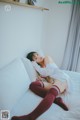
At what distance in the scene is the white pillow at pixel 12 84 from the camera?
4.93 feet

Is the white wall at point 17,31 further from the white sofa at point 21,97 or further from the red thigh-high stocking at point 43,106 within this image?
the red thigh-high stocking at point 43,106

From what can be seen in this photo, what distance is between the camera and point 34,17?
8.21ft

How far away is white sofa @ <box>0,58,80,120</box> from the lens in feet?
4.91

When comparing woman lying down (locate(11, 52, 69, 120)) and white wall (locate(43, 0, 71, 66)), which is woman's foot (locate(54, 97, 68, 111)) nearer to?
woman lying down (locate(11, 52, 69, 120))

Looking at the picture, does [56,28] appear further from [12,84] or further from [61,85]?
[12,84]

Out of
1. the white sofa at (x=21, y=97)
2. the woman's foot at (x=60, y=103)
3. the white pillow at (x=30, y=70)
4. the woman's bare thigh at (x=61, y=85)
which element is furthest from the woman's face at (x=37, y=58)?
the woman's foot at (x=60, y=103)

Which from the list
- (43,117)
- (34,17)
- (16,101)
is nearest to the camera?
(43,117)

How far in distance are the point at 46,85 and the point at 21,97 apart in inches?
14.3

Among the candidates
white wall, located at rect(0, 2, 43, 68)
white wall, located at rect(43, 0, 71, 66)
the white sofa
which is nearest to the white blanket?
the white sofa

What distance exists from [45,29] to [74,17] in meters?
0.57

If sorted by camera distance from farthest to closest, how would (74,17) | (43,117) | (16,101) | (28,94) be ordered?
(74,17) < (28,94) < (16,101) < (43,117)

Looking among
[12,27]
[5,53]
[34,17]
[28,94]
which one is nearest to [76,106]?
[28,94]

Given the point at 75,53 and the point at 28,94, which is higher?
the point at 75,53

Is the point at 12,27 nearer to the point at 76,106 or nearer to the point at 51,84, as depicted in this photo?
the point at 51,84
